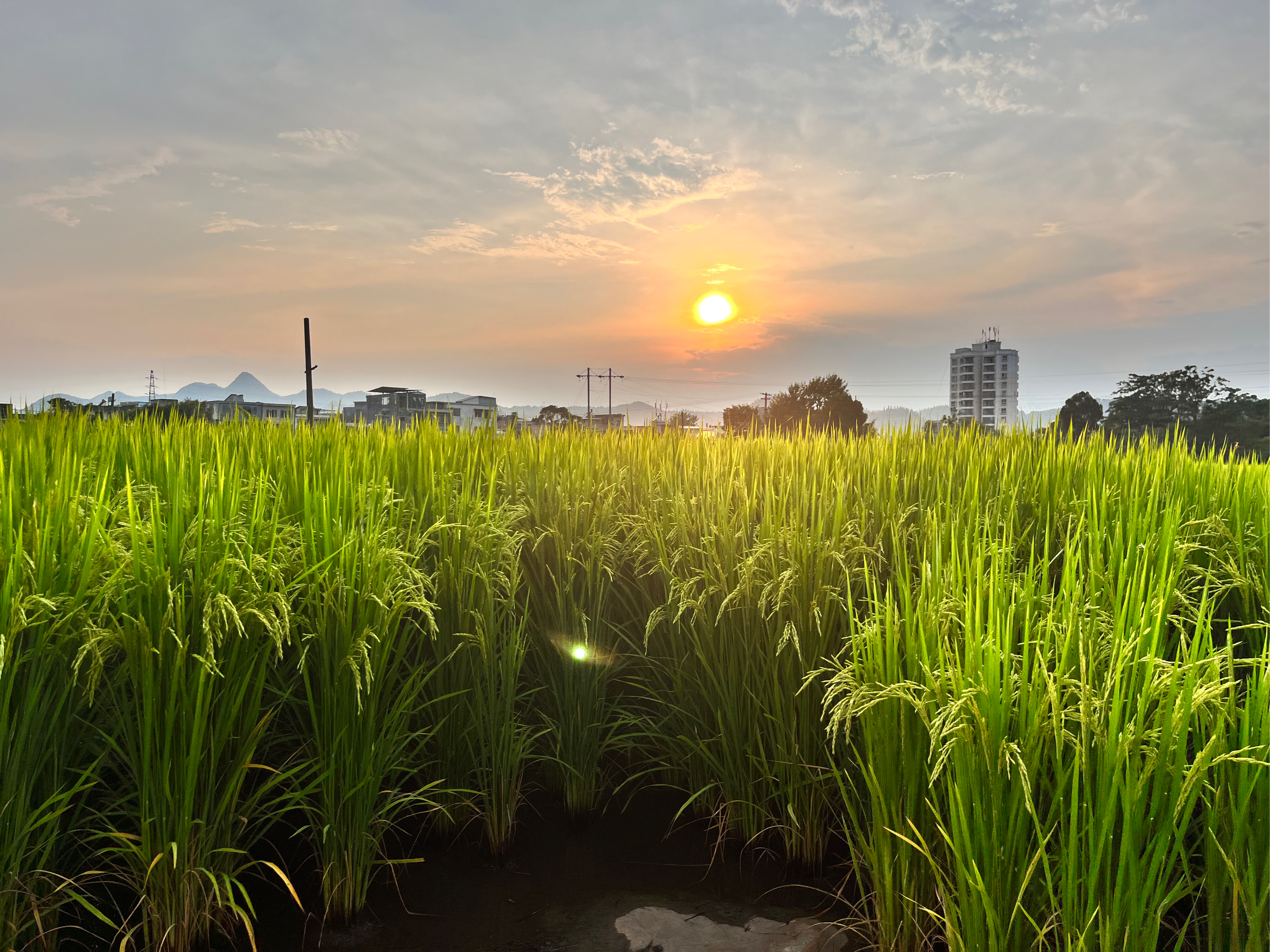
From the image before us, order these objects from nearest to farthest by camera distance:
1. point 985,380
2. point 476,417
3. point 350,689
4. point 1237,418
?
1. point 350,689
2. point 476,417
3. point 1237,418
4. point 985,380

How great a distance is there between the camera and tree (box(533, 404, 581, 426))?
7315 millimetres

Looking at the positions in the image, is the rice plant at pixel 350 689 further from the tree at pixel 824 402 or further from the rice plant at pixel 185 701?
the tree at pixel 824 402

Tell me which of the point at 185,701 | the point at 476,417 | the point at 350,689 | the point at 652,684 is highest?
the point at 476,417

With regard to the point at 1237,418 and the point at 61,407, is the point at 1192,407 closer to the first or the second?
the point at 1237,418

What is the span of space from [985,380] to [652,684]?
17358 centimetres

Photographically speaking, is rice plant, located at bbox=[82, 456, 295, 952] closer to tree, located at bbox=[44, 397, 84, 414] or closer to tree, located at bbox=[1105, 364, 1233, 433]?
tree, located at bbox=[44, 397, 84, 414]

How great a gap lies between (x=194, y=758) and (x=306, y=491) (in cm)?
108

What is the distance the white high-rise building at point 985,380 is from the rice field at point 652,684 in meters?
164

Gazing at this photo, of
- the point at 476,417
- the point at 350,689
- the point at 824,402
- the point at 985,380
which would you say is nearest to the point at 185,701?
the point at 350,689

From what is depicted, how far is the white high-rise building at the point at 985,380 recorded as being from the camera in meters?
155

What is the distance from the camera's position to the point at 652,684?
13.3 ft

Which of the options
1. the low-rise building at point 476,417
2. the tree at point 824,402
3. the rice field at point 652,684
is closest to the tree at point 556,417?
the low-rise building at point 476,417

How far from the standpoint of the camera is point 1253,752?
172 cm

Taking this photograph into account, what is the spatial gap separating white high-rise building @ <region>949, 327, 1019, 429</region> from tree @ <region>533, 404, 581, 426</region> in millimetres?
160551
